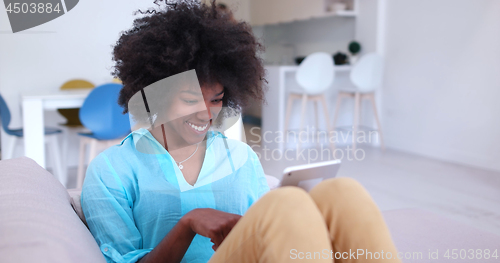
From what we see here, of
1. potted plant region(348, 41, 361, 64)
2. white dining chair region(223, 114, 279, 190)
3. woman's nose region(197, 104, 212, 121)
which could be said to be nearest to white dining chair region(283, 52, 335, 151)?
potted plant region(348, 41, 361, 64)

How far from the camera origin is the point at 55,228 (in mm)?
784

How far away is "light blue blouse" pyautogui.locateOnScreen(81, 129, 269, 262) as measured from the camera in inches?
36.0

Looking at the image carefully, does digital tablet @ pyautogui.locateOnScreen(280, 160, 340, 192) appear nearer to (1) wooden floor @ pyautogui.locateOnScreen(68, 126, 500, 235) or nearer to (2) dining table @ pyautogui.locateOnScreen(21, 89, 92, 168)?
(1) wooden floor @ pyautogui.locateOnScreen(68, 126, 500, 235)

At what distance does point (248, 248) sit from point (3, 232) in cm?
41

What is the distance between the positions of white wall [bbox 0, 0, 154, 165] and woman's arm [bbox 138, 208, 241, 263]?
256 centimetres

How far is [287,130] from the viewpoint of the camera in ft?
13.6

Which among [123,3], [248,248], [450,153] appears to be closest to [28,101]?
[123,3]

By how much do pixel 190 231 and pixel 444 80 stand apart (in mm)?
3499

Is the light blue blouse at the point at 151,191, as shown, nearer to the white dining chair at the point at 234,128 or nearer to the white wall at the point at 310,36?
the white dining chair at the point at 234,128

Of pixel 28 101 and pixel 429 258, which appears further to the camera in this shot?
pixel 28 101

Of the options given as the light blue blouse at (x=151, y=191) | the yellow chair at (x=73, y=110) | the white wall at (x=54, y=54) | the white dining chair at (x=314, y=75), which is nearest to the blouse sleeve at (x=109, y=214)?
the light blue blouse at (x=151, y=191)

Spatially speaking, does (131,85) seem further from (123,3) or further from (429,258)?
(123,3)

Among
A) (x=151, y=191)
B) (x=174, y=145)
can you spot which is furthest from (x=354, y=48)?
(x=151, y=191)

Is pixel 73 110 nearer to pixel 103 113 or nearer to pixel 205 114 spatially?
pixel 103 113
